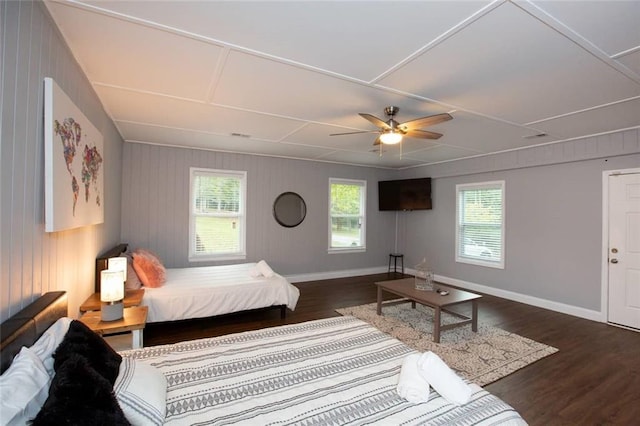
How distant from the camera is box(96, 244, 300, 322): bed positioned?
3283mm

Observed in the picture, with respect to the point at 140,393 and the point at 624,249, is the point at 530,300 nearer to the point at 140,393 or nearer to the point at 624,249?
the point at 624,249

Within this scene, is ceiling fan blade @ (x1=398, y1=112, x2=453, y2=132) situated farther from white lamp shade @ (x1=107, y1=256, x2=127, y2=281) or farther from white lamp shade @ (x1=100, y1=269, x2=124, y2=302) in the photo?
white lamp shade @ (x1=107, y1=256, x2=127, y2=281)

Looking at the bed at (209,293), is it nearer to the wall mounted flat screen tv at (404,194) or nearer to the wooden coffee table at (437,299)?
the wooden coffee table at (437,299)

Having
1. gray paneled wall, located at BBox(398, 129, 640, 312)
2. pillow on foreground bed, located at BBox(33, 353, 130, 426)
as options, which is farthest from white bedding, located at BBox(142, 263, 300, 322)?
gray paneled wall, located at BBox(398, 129, 640, 312)

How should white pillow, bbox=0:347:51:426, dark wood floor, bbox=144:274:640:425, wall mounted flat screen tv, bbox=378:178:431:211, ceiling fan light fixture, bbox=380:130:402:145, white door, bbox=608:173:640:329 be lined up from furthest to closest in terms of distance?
wall mounted flat screen tv, bbox=378:178:431:211
white door, bbox=608:173:640:329
ceiling fan light fixture, bbox=380:130:402:145
dark wood floor, bbox=144:274:640:425
white pillow, bbox=0:347:51:426

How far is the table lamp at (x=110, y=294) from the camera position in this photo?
2.36 meters

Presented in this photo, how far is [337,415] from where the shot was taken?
53.1 inches

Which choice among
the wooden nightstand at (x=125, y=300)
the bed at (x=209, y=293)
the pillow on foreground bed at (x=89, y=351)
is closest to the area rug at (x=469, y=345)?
the bed at (x=209, y=293)

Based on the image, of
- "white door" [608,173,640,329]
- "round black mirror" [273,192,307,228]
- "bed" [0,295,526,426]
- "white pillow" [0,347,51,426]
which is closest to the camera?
"white pillow" [0,347,51,426]

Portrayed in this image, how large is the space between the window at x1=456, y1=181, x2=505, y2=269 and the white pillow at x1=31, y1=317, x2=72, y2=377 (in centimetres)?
589

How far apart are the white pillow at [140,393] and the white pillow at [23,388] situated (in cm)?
26

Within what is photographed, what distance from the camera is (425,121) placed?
2881 mm

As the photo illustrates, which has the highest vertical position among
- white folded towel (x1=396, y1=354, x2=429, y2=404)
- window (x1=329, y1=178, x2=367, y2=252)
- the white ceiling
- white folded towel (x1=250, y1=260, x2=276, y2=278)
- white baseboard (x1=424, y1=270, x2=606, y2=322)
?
the white ceiling

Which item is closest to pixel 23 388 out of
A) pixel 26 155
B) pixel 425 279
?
pixel 26 155
